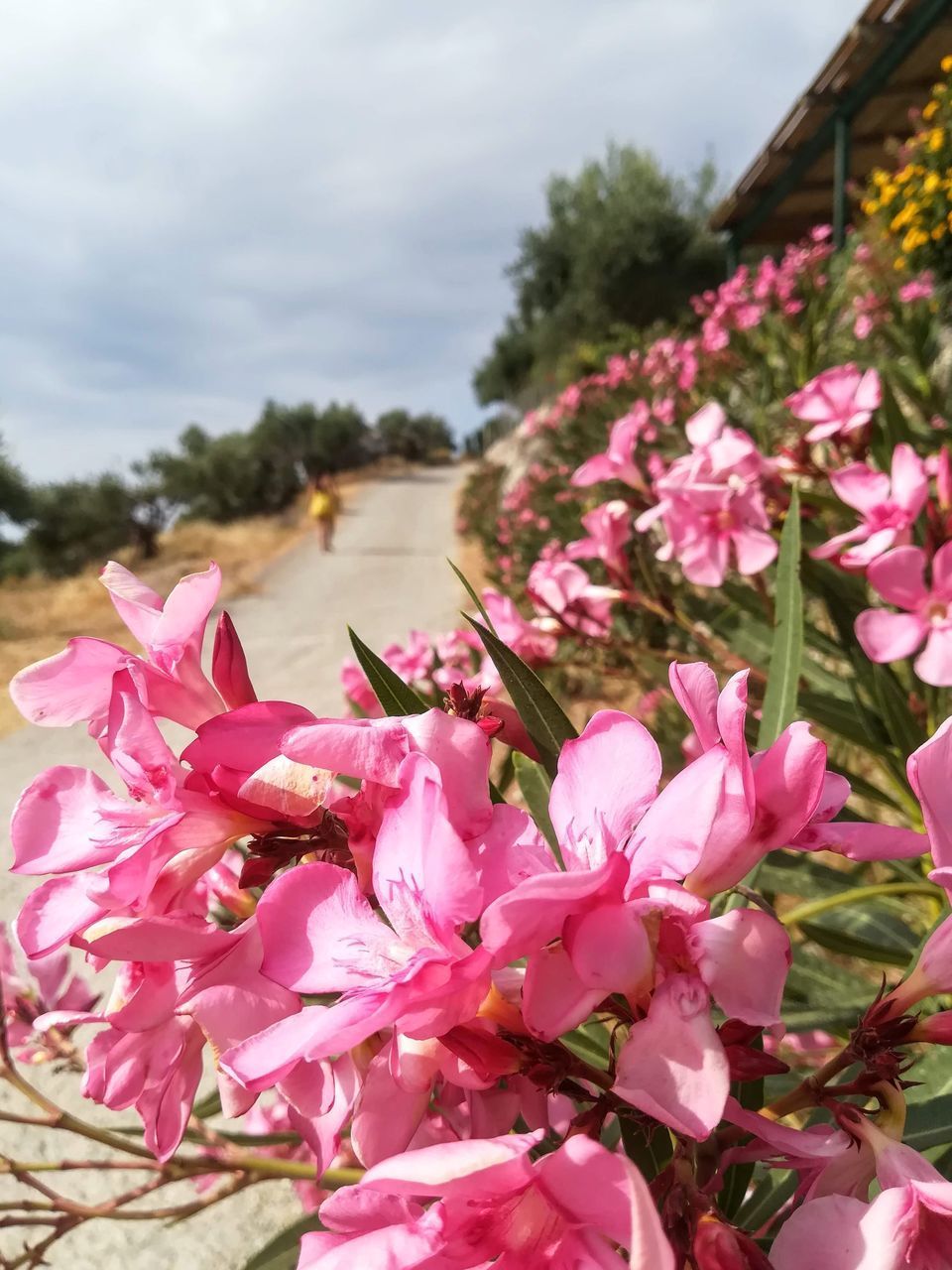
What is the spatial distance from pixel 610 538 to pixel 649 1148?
2.92 ft

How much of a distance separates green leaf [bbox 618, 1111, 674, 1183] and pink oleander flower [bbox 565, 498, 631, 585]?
876 millimetres

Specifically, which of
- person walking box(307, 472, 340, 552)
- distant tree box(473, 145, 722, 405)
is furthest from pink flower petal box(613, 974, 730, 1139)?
distant tree box(473, 145, 722, 405)

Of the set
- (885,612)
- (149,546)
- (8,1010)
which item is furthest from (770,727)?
(149,546)

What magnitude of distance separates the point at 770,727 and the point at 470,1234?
1.73 feet

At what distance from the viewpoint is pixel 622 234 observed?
47.3ft

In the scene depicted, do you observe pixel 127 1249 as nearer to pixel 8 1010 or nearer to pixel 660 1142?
pixel 8 1010

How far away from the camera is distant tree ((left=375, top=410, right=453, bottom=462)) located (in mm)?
35375

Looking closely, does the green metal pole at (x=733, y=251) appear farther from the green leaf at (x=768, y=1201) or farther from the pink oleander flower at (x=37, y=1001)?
the green leaf at (x=768, y=1201)

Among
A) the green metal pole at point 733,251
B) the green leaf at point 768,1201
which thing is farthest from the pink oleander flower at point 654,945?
the green metal pole at point 733,251

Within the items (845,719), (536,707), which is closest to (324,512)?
(845,719)

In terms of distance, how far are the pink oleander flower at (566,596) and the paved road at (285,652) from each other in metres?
1.16

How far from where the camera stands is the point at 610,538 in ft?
3.97

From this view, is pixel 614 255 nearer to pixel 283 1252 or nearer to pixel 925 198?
pixel 925 198

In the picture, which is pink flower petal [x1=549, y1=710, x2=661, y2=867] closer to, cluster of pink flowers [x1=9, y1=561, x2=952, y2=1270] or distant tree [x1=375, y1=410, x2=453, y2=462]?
cluster of pink flowers [x1=9, y1=561, x2=952, y2=1270]
